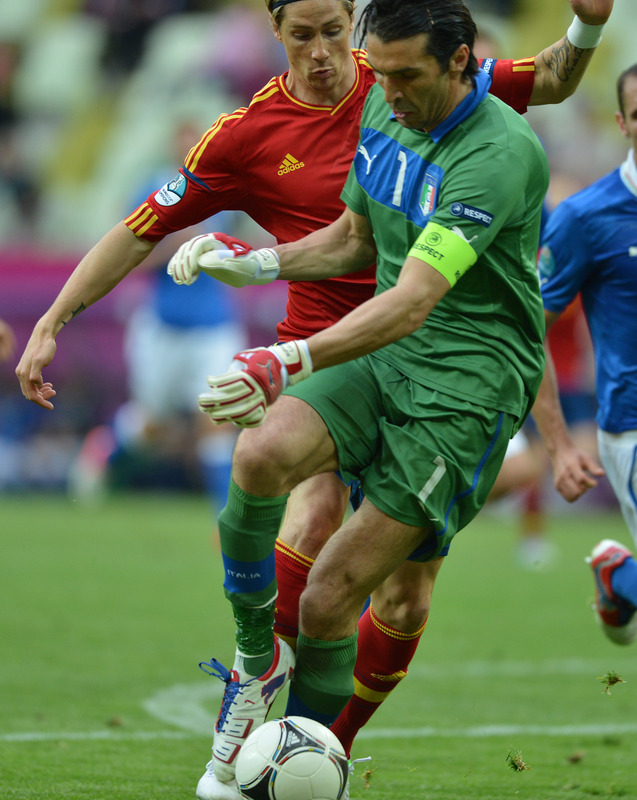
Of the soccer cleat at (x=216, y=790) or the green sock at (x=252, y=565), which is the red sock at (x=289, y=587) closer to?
the green sock at (x=252, y=565)

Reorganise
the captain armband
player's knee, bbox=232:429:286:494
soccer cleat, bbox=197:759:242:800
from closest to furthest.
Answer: the captain armband < player's knee, bbox=232:429:286:494 < soccer cleat, bbox=197:759:242:800

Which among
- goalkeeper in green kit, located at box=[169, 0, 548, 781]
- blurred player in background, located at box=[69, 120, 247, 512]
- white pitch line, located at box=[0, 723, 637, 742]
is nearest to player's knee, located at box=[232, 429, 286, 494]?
goalkeeper in green kit, located at box=[169, 0, 548, 781]

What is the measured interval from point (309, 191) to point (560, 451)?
1588 millimetres

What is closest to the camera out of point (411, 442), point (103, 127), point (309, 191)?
point (411, 442)

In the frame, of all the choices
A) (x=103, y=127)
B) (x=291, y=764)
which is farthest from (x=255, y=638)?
(x=103, y=127)

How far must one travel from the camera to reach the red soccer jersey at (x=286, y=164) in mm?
4266

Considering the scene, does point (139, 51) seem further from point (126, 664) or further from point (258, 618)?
point (258, 618)

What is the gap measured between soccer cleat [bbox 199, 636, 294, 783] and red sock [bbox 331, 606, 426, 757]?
0.48 m

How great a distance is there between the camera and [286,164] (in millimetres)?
4281

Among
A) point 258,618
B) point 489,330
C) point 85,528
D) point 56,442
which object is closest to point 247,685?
point 258,618

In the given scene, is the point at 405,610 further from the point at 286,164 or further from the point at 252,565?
the point at 286,164

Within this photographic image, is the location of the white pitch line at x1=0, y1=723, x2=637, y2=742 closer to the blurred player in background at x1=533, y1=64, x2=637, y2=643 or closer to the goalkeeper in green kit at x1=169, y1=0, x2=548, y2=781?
the blurred player in background at x1=533, y1=64, x2=637, y2=643

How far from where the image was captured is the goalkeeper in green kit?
11.2 feet

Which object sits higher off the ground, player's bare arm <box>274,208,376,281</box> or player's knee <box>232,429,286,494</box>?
A: player's bare arm <box>274,208,376,281</box>
